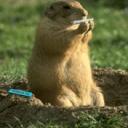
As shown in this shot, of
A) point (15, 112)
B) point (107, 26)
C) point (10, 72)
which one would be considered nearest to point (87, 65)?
point (15, 112)

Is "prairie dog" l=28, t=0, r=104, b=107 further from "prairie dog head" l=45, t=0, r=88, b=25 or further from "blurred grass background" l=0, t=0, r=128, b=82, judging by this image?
"blurred grass background" l=0, t=0, r=128, b=82

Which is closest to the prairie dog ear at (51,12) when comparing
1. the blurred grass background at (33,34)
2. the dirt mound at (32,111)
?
the dirt mound at (32,111)

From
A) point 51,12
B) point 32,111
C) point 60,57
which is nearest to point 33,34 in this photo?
point 51,12

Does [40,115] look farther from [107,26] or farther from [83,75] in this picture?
[107,26]

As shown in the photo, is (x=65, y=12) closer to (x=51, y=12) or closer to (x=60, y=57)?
(x=51, y=12)

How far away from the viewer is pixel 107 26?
48.9 feet

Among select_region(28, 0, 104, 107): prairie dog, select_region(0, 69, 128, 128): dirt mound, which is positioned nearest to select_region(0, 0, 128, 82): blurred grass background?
select_region(28, 0, 104, 107): prairie dog

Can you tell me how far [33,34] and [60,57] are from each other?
22.9 ft

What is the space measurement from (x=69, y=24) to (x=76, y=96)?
0.80m

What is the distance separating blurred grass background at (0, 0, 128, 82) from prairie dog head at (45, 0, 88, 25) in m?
1.35

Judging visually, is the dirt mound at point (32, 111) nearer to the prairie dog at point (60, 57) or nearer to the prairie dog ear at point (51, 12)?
the prairie dog at point (60, 57)

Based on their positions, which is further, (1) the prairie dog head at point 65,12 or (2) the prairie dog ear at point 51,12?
(2) the prairie dog ear at point 51,12

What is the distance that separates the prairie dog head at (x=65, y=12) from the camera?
7412mm

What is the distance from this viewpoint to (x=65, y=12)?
753cm
